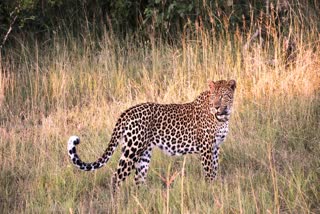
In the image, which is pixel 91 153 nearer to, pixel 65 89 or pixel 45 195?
pixel 45 195

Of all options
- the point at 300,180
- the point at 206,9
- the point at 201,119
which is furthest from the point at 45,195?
the point at 206,9

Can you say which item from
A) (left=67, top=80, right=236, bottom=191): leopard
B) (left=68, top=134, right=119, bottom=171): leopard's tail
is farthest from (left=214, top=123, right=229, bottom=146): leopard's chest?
(left=68, top=134, right=119, bottom=171): leopard's tail

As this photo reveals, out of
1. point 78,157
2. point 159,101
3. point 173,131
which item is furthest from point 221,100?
point 159,101

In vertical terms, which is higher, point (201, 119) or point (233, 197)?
point (201, 119)

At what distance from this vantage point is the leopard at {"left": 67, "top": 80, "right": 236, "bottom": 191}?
6117 millimetres

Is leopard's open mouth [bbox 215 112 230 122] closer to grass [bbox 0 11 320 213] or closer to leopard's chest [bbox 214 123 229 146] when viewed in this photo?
leopard's chest [bbox 214 123 229 146]

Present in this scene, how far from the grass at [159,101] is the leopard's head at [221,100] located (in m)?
0.55

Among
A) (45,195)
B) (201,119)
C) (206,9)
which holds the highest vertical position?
(206,9)

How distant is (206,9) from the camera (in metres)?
11.0

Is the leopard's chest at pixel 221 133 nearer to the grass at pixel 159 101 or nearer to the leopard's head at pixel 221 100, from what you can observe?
the leopard's head at pixel 221 100

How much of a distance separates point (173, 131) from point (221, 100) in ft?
1.76

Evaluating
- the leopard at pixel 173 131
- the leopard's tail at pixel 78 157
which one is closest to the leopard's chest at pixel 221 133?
the leopard at pixel 173 131

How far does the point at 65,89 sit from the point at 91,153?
2430 millimetres

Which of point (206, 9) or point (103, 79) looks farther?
point (206, 9)
